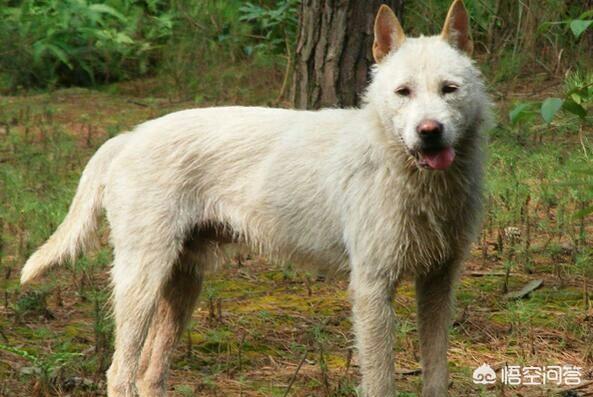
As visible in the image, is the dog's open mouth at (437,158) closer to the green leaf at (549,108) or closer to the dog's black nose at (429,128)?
the dog's black nose at (429,128)

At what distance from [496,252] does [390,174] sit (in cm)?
260

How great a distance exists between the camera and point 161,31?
44.9 feet

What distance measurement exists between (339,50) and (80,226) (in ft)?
7.72

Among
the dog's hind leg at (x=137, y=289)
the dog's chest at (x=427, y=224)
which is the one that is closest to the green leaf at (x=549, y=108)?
the dog's chest at (x=427, y=224)

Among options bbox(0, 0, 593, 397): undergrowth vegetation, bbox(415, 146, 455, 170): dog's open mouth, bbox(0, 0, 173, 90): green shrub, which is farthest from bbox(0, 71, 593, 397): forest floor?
bbox(0, 0, 173, 90): green shrub

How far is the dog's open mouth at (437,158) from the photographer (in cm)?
461

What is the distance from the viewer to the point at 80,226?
18.4ft

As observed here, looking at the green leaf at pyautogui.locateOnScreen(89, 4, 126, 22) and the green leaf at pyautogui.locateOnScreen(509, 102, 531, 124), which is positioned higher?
the green leaf at pyautogui.locateOnScreen(509, 102, 531, 124)

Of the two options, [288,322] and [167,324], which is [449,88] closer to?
[167,324]

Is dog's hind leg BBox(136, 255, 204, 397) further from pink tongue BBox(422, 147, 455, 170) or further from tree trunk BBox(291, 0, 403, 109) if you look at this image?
tree trunk BBox(291, 0, 403, 109)

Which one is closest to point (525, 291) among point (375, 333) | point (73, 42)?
point (375, 333)

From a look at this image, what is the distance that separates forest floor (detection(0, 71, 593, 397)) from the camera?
537cm

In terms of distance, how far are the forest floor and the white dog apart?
326mm

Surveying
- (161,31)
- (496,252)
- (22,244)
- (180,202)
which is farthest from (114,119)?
(180,202)
